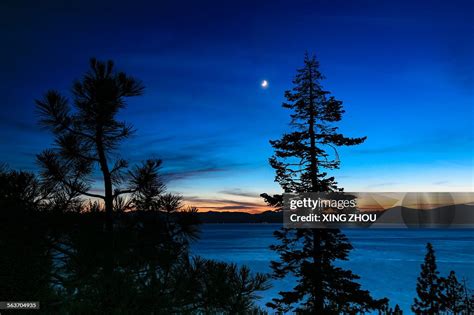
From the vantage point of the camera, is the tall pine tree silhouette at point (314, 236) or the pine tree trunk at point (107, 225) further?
the tall pine tree silhouette at point (314, 236)

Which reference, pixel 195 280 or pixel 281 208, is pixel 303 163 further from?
pixel 195 280

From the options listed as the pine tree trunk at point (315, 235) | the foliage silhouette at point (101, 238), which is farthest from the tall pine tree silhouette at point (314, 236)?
the foliage silhouette at point (101, 238)

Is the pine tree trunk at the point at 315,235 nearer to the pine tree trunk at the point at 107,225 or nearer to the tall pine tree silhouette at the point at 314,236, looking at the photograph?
the tall pine tree silhouette at the point at 314,236

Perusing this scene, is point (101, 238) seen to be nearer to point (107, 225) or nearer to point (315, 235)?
point (107, 225)

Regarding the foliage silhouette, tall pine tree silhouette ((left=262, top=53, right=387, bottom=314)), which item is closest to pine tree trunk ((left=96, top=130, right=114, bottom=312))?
the foliage silhouette

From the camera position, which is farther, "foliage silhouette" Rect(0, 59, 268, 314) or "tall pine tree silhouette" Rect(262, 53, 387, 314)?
"tall pine tree silhouette" Rect(262, 53, 387, 314)

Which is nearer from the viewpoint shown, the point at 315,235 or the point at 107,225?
the point at 107,225

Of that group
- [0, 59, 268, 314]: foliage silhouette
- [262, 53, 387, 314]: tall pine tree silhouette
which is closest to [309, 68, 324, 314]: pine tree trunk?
[262, 53, 387, 314]: tall pine tree silhouette

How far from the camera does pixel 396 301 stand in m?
63.6

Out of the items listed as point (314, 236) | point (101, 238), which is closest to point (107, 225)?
point (101, 238)

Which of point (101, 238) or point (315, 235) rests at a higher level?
point (101, 238)

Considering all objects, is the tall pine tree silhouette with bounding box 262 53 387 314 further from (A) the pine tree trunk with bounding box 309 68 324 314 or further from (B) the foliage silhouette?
(B) the foliage silhouette

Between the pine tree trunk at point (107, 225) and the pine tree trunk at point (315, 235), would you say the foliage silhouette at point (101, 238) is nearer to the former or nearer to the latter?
the pine tree trunk at point (107, 225)

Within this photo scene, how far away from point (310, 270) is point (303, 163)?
18.4ft
